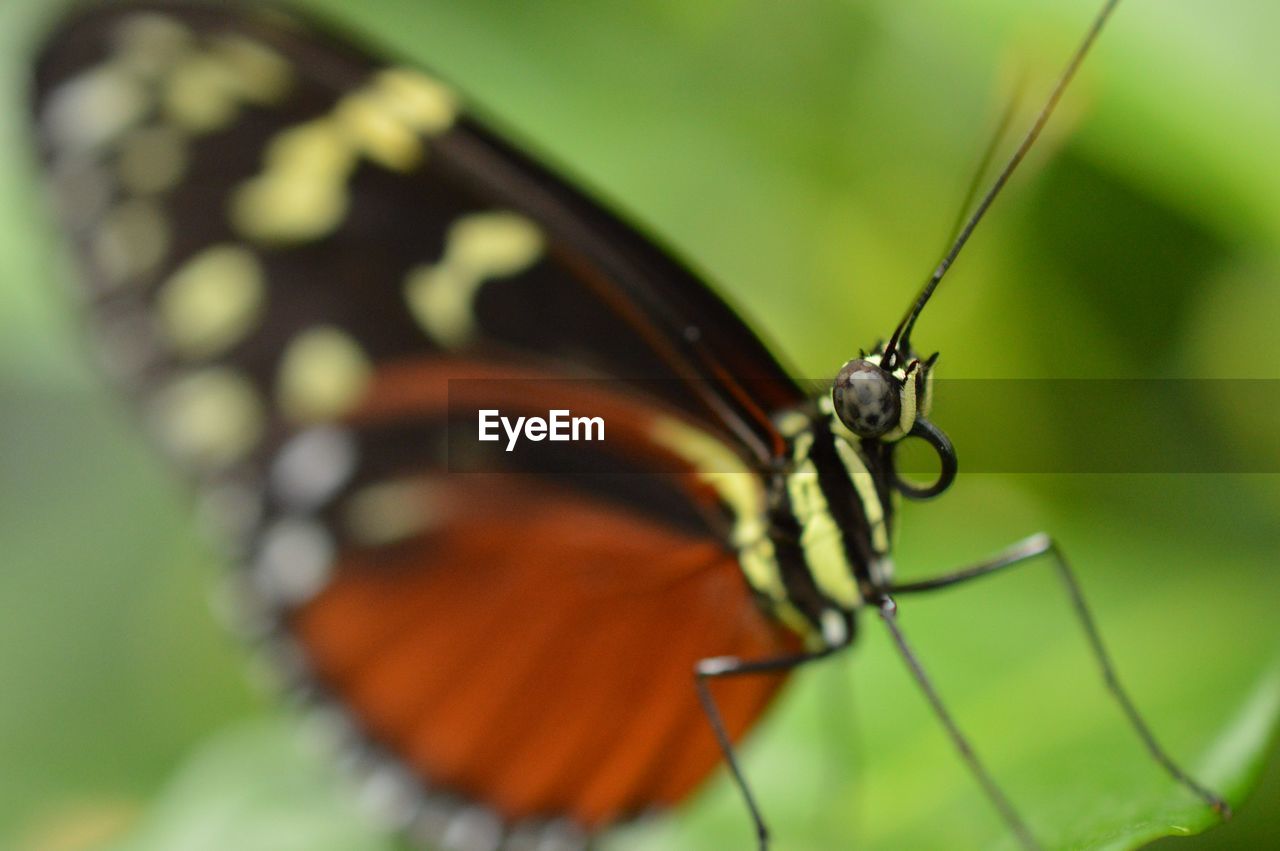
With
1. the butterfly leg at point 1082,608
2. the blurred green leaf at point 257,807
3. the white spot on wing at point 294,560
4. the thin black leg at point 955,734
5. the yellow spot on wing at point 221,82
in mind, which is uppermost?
the yellow spot on wing at point 221,82

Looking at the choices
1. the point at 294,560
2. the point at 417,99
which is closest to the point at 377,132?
the point at 417,99

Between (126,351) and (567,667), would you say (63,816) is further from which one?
(567,667)

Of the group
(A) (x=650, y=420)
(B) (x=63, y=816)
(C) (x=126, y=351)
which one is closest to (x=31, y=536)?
(B) (x=63, y=816)

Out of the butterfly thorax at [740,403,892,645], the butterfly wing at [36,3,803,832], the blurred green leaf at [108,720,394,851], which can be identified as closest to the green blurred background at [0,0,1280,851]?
the blurred green leaf at [108,720,394,851]

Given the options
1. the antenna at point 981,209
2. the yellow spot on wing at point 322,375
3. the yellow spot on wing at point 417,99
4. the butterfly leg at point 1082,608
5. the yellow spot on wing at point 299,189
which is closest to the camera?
the antenna at point 981,209

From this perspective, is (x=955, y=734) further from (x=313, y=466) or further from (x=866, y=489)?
(x=313, y=466)

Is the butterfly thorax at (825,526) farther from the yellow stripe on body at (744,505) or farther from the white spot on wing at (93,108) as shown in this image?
the white spot on wing at (93,108)

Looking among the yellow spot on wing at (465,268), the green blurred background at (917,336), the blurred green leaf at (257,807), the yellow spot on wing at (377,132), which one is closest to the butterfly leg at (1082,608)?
the green blurred background at (917,336)
